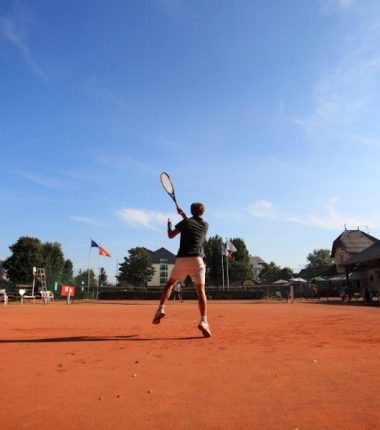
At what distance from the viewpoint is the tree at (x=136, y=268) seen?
81.5m

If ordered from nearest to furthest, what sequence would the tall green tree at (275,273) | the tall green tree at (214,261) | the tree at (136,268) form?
the tall green tree at (214,261), the tree at (136,268), the tall green tree at (275,273)

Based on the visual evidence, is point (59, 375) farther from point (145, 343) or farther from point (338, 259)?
point (338, 259)

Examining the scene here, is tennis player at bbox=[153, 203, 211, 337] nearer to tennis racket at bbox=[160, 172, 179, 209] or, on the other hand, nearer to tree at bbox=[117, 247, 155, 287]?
tennis racket at bbox=[160, 172, 179, 209]

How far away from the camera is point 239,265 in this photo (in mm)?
76625

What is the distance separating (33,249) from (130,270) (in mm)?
24059

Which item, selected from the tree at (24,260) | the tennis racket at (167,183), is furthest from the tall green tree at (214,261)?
the tennis racket at (167,183)

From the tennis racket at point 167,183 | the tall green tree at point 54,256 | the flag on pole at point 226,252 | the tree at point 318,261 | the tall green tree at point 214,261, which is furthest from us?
the tree at point 318,261

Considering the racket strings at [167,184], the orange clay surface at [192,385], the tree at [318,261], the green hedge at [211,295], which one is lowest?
the orange clay surface at [192,385]

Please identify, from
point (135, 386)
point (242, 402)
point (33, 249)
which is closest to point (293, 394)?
point (242, 402)

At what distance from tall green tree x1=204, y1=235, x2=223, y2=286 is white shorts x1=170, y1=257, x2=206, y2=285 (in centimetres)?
6836

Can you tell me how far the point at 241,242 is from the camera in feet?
262

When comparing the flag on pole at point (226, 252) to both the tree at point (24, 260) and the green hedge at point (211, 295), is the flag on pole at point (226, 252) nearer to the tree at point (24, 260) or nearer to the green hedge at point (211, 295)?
the green hedge at point (211, 295)

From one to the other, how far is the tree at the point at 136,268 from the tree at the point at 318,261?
44.4m

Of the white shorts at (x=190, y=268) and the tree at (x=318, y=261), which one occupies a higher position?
the tree at (x=318, y=261)
